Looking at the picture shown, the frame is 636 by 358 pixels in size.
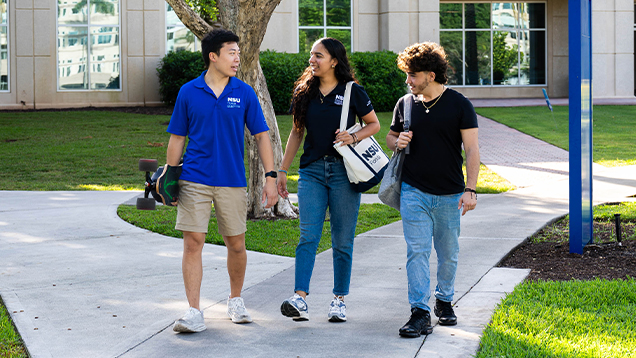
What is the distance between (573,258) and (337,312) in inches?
107

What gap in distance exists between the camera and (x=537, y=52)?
27797mm

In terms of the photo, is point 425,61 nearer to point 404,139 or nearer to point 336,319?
point 404,139

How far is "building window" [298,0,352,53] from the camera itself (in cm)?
2431

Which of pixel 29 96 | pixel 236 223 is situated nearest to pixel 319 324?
pixel 236 223

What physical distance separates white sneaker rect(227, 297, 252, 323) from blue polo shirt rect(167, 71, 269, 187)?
79 centimetres

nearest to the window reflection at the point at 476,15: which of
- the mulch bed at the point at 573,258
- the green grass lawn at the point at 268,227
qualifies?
the green grass lawn at the point at 268,227

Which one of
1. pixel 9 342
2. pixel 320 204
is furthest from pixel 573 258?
pixel 9 342

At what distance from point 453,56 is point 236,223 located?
24.0 m

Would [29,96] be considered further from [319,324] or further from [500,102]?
[319,324]

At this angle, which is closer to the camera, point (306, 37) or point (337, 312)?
point (337, 312)

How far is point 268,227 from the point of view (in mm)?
8102

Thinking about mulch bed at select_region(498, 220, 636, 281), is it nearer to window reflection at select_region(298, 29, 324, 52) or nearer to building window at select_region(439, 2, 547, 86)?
window reflection at select_region(298, 29, 324, 52)

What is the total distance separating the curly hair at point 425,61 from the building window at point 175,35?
756 inches

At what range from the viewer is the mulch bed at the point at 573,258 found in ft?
19.1
